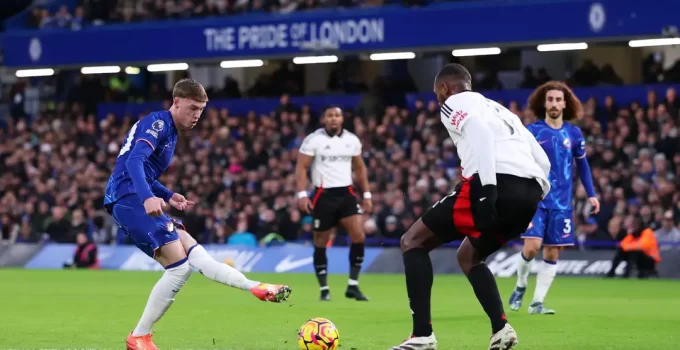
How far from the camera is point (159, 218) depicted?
966 cm

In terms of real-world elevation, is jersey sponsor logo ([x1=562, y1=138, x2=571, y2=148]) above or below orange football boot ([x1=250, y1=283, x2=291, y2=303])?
above

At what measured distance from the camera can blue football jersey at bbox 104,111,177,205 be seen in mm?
9523

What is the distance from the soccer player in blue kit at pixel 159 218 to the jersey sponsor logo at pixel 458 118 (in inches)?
77.0

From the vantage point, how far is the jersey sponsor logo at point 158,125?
9.54 meters

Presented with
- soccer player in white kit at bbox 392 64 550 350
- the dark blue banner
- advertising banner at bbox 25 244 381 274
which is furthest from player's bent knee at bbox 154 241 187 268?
the dark blue banner

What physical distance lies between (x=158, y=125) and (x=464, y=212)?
2465 mm

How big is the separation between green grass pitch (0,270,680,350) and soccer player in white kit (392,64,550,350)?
3.59 feet

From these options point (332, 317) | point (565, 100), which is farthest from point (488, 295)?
point (565, 100)

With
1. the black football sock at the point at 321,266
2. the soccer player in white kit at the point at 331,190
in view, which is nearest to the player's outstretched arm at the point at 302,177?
the soccer player in white kit at the point at 331,190

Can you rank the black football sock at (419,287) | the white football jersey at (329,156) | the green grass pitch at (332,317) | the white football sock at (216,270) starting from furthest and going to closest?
the white football jersey at (329,156) → the green grass pitch at (332,317) → the white football sock at (216,270) → the black football sock at (419,287)

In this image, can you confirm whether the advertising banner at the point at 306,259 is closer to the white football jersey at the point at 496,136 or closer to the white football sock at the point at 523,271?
the white football sock at the point at 523,271

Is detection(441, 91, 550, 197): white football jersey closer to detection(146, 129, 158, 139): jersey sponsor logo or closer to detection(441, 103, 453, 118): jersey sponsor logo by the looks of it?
detection(441, 103, 453, 118): jersey sponsor logo

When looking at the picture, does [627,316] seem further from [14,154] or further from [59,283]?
[14,154]

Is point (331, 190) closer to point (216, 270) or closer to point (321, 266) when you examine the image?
point (321, 266)
